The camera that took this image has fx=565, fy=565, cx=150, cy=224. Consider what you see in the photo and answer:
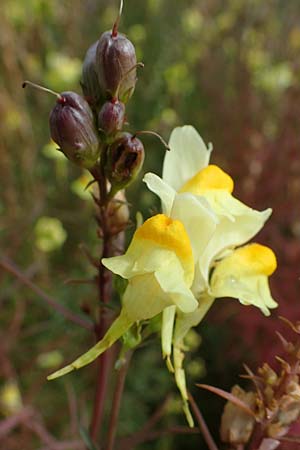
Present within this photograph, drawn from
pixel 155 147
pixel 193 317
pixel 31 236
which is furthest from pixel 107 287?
pixel 155 147

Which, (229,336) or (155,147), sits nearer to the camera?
(229,336)

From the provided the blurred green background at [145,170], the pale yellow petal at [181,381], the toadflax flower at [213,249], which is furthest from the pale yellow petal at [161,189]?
the blurred green background at [145,170]

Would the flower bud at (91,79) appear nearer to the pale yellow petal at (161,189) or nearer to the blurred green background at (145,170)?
the pale yellow petal at (161,189)

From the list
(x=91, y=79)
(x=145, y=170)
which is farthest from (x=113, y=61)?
(x=145, y=170)

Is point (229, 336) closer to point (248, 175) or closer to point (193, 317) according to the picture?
point (248, 175)

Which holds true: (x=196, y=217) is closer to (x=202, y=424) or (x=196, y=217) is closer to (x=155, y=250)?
(x=155, y=250)

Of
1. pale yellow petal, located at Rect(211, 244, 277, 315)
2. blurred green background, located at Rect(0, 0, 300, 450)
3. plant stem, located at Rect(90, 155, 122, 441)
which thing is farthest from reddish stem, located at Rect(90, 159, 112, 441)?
blurred green background, located at Rect(0, 0, 300, 450)

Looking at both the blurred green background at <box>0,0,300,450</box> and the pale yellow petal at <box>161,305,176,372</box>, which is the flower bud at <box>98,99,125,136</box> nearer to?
the pale yellow petal at <box>161,305,176,372</box>
